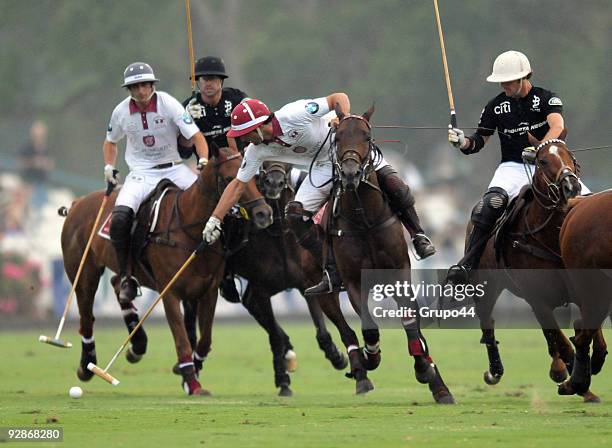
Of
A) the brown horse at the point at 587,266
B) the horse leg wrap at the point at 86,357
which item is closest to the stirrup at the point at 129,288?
the horse leg wrap at the point at 86,357

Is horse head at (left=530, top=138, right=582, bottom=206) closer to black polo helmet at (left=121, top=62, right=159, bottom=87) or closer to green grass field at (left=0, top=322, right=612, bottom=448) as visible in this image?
green grass field at (left=0, top=322, right=612, bottom=448)

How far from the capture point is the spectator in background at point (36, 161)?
32.3 m

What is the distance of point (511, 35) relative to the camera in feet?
112

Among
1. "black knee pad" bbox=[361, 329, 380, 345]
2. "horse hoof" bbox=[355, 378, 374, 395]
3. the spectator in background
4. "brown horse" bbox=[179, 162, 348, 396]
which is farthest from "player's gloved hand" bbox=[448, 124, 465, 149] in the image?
the spectator in background

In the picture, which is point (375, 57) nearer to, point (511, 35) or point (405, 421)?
point (511, 35)

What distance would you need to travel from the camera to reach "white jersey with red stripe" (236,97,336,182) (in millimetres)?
12984

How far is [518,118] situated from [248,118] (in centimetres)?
232

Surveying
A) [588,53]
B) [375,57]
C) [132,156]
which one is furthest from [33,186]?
[132,156]

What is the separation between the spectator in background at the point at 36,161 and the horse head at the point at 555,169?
2008 cm

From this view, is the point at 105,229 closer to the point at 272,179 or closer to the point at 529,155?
the point at 272,179

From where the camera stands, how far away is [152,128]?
1506 centimetres

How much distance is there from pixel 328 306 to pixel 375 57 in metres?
22.9

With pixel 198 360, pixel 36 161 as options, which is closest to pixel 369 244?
pixel 198 360

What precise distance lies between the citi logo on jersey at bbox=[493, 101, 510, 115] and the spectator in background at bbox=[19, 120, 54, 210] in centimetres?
1897
